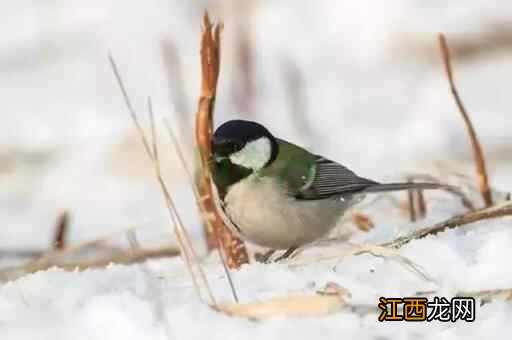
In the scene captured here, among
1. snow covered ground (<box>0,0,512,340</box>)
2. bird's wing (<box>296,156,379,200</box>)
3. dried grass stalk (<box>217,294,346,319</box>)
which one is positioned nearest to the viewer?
dried grass stalk (<box>217,294,346,319</box>)

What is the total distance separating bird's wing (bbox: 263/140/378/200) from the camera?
142 inches

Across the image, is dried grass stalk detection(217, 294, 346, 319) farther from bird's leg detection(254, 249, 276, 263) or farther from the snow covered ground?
bird's leg detection(254, 249, 276, 263)

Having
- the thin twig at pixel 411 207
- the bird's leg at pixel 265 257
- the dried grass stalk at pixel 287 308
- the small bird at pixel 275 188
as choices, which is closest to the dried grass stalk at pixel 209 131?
the small bird at pixel 275 188

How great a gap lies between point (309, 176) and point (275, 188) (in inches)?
6.6

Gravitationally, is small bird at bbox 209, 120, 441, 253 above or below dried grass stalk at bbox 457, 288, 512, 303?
below

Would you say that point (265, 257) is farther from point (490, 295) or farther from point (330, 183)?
point (490, 295)

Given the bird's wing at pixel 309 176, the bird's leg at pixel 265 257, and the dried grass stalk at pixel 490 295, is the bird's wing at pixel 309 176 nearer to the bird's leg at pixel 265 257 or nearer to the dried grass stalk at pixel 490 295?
the bird's leg at pixel 265 257

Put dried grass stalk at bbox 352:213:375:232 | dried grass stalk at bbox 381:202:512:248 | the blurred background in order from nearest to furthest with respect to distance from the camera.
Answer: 1. dried grass stalk at bbox 381:202:512:248
2. dried grass stalk at bbox 352:213:375:232
3. the blurred background

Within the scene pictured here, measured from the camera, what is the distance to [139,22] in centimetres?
760

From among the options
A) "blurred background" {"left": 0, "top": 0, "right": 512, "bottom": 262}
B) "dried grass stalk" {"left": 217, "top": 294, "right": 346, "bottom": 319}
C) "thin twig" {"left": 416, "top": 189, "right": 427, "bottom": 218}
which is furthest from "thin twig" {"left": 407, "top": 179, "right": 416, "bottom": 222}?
"dried grass stalk" {"left": 217, "top": 294, "right": 346, "bottom": 319}

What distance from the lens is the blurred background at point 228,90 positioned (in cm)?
568

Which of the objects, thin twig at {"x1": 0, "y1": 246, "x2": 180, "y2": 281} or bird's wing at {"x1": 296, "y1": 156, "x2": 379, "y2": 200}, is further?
bird's wing at {"x1": 296, "y1": 156, "x2": 379, "y2": 200}

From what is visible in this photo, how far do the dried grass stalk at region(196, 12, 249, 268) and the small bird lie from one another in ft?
0.18

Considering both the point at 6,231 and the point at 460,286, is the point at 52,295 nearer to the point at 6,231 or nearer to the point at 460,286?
the point at 460,286
